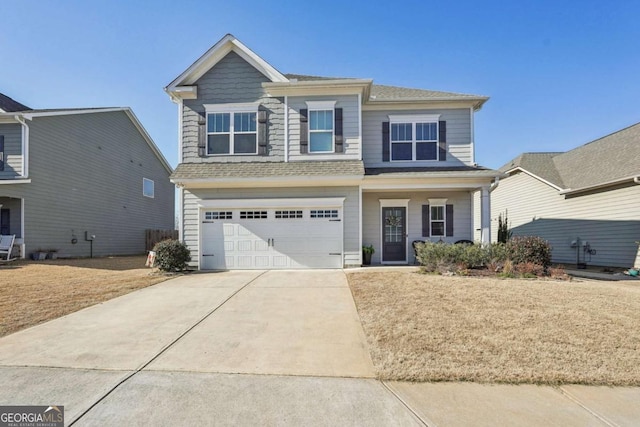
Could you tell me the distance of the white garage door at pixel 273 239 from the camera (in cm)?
1117

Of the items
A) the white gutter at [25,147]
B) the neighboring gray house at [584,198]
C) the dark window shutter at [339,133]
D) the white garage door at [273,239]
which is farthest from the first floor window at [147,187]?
the neighboring gray house at [584,198]

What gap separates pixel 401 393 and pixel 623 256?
43.5 ft

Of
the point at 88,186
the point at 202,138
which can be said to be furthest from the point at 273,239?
the point at 88,186

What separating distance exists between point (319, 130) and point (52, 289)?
8.91 m

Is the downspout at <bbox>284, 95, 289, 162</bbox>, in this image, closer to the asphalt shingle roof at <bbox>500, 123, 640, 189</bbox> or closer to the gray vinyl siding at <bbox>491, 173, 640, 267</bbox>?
the asphalt shingle roof at <bbox>500, 123, 640, 189</bbox>

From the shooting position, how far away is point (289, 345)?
14.9ft

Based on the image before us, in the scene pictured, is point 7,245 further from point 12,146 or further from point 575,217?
point 575,217

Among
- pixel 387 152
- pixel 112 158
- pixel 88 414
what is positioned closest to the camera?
pixel 88 414

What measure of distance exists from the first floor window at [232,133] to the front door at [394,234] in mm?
5619

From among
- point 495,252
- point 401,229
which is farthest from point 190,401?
point 401,229

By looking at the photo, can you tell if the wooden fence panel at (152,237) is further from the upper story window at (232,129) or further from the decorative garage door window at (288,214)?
the decorative garage door window at (288,214)

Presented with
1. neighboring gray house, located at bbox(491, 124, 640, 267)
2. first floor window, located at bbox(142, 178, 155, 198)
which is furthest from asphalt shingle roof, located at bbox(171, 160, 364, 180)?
first floor window, located at bbox(142, 178, 155, 198)

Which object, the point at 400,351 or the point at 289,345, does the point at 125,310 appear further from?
the point at 400,351

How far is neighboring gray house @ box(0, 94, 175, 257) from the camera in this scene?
13961 millimetres
